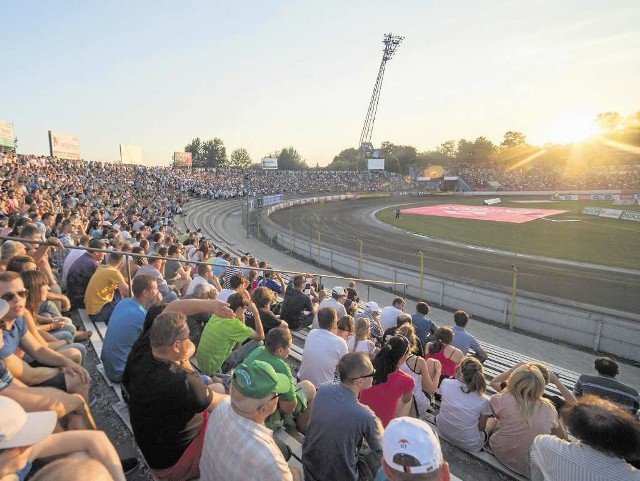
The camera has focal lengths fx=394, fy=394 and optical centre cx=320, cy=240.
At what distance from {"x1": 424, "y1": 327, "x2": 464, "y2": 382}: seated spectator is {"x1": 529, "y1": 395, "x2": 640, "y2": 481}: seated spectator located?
3.18 meters

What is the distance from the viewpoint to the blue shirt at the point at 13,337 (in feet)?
10.1

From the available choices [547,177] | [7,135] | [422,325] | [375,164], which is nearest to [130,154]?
[7,135]

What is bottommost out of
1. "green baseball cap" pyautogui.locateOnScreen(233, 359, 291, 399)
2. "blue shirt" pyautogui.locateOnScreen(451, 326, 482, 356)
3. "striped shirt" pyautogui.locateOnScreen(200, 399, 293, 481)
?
"blue shirt" pyautogui.locateOnScreen(451, 326, 482, 356)

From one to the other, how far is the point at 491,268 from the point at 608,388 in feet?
63.1

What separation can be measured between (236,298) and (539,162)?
12251cm

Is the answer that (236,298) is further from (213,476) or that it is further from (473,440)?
(473,440)

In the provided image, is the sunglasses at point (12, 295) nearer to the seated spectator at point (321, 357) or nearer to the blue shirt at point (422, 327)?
the seated spectator at point (321, 357)

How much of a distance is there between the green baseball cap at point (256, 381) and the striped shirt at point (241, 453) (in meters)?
0.17

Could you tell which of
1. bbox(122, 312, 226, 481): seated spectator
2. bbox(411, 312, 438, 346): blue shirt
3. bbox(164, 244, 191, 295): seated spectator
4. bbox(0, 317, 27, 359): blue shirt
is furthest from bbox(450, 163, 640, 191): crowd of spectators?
bbox(0, 317, 27, 359): blue shirt

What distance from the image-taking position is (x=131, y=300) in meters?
4.50

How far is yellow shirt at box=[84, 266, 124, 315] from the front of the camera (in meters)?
6.00

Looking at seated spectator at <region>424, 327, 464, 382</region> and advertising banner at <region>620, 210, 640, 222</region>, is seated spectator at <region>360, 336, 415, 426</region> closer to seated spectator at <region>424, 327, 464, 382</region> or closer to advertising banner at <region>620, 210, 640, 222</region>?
seated spectator at <region>424, 327, 464, 382</region>

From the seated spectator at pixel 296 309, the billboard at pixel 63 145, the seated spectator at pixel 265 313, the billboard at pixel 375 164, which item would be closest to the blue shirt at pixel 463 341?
the seated spectator at pixel 296 309

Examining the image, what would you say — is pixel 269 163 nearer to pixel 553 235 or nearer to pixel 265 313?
pixel 553 235
